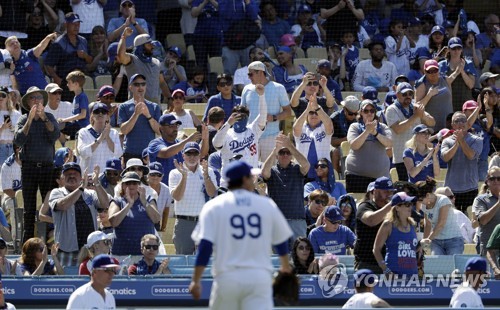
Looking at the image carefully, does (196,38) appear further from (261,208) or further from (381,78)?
(261,208)

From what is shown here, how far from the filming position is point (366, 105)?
1341 centimetres

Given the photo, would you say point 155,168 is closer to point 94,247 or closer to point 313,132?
point 94,247

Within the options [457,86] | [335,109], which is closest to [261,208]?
[335,109]

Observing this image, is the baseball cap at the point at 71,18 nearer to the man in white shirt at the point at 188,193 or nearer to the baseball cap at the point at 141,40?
the baseball cap at the point at 141,40

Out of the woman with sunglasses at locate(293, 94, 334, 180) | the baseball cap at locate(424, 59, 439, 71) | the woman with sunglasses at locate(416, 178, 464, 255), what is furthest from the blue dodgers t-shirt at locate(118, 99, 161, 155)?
the baseball cap at locate(424, 59, 439, 71)

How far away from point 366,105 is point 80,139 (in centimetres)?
282

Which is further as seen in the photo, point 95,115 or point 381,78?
point 381,78

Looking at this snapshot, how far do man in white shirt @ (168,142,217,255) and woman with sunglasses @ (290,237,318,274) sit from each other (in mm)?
1332

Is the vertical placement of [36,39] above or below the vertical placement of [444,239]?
above

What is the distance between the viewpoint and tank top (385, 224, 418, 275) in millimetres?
11086

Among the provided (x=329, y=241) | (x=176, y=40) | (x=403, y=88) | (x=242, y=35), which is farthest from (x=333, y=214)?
(x=176, y=40)

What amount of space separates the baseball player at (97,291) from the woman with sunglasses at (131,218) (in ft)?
6.64

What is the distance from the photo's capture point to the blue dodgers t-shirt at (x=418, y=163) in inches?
534

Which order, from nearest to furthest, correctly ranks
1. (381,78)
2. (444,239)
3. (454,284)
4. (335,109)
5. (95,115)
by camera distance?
1. (454,284)
2. (444,239)
3. (95,115)
4. (335,109)
5. (381,78)
